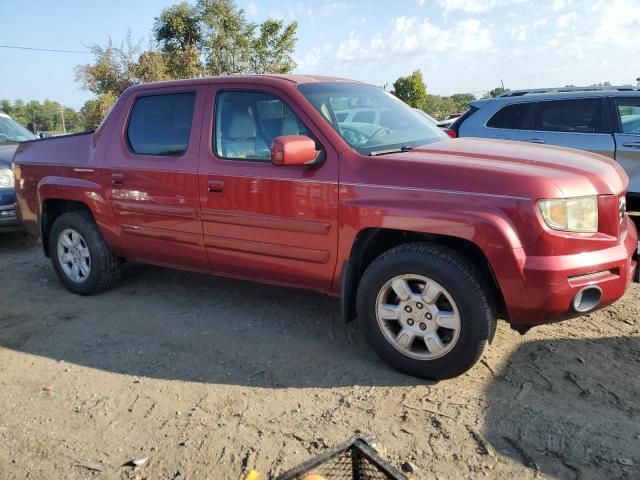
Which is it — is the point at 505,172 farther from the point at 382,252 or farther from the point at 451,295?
the point at 382,252

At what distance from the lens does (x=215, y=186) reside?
12.8 ft

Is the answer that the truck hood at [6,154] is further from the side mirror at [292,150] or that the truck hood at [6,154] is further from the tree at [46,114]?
the tree at [46,114]

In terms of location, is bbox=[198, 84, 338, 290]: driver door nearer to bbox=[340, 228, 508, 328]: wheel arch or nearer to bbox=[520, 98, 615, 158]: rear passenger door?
bbox=[340, 228, 508, 328]: wheel arch

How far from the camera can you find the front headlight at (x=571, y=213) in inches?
112

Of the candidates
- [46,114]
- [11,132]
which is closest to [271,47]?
[11,132]

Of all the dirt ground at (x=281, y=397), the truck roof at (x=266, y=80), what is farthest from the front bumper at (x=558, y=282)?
the truck roof at (x=266, y=80)

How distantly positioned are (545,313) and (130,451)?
2224 mm

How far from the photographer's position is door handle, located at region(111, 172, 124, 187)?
4.44m

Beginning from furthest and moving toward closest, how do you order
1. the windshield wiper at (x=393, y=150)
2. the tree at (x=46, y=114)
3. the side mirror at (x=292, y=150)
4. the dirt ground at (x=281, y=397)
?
Result: the tree at (x=46, y=114) → the windshield wiper at (x=393, y=150) → the side mirror at (x=292, y=150) → the dirt ground at (x=281, y=397)

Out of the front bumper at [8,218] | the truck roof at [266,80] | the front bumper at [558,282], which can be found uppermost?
the truck roof at [266,80]

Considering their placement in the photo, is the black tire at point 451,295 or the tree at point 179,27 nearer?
the black tire at point 451,295

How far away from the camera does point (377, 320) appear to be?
131 inches

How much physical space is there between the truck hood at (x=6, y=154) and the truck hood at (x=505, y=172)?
→ 5.58 metres

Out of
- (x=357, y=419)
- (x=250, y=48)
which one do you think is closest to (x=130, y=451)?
(x=357, y=419)
